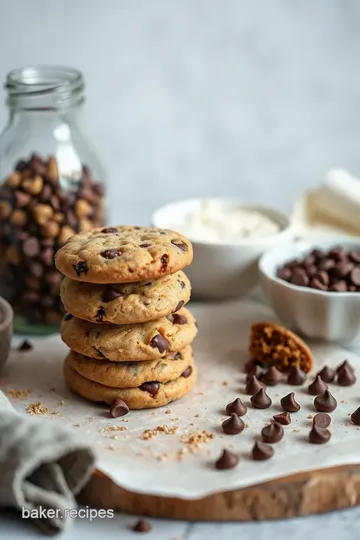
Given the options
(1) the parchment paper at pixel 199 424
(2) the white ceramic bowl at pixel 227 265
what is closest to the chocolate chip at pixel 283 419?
(1) the parchment paper at pixel 199 424

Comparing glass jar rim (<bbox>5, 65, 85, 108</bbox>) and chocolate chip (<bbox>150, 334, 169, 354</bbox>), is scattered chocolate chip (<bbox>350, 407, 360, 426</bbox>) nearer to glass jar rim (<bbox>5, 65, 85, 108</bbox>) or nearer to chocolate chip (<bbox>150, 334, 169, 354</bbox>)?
chocolate chip (<bbox>150, 334, 169, 354</bbox>)

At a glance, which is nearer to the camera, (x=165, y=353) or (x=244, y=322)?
(x=165, y=353)

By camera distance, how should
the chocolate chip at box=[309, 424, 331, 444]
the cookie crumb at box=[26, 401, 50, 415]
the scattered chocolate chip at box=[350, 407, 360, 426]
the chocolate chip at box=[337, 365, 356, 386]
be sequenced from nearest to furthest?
the chocolate chip at box=[309, 424, 331, 444], the scattered chocolate chip at box=[350, 407, 360, 426], the cookie crumb at box=[26, 401, 50, 415], the chocolate chip at box=[337, 365, 356, 386]

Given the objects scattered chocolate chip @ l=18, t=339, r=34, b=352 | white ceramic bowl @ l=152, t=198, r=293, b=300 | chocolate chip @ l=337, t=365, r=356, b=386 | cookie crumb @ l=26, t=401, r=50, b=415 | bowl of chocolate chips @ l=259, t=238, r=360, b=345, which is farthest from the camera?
white ceramic bowl @ l=152, t=198, r=293, b=300

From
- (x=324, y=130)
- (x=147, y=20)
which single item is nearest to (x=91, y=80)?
(x=147, y=20)

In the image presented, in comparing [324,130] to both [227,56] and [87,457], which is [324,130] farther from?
[87,457]

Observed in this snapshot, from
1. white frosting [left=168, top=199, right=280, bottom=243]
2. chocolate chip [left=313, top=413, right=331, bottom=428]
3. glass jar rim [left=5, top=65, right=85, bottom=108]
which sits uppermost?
glass jar rim [left=5, top=65, right=85, bottom=108]

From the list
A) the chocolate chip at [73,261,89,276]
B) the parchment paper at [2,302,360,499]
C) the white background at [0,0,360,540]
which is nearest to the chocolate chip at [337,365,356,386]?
the parchment paper at [2,302,360,499]
